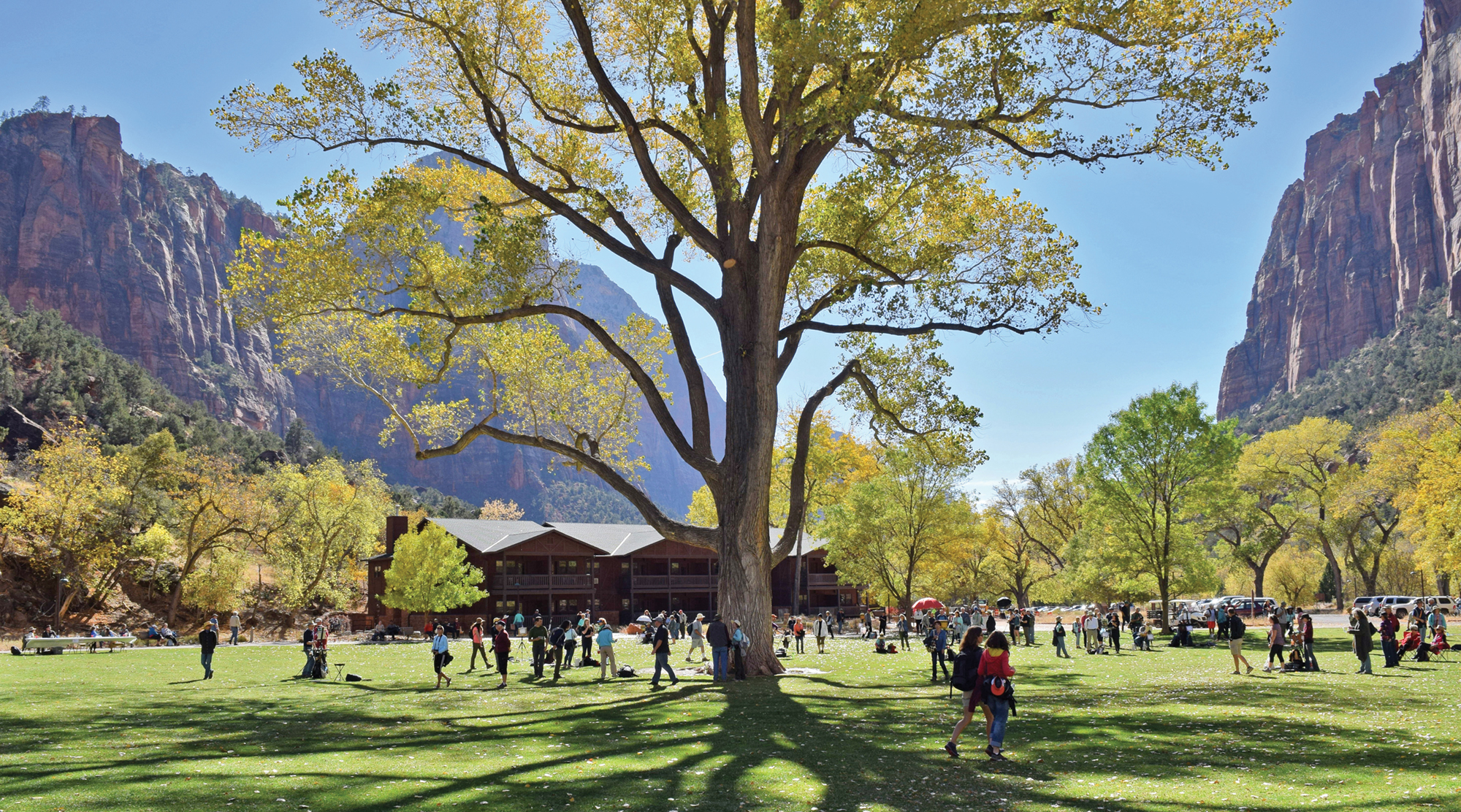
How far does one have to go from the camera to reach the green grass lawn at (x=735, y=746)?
802 cm

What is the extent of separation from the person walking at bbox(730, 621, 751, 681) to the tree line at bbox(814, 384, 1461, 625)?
6.86m

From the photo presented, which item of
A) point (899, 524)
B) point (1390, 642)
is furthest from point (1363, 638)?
point (899, 524)

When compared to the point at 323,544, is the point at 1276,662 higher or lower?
lower

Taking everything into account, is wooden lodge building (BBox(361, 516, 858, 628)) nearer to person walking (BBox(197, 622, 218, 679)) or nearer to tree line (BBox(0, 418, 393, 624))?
tree line (BBox(0, 418, 393, 624))

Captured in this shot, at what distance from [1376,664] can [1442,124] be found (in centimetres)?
20252

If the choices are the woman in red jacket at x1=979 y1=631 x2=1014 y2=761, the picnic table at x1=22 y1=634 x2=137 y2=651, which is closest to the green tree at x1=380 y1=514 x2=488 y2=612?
the picnic table at x1=22 y1=634 x2=137 y2=651

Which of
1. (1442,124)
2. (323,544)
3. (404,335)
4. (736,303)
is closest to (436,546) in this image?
(323,544)

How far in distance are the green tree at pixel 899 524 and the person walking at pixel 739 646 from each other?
26.1 meters

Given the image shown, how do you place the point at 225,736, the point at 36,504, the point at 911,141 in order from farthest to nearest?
1. the point at 36,504
2. the point at 911,141
3. the point at 225,736

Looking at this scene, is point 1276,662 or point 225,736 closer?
point 225,736

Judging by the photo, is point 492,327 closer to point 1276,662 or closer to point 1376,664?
point 1276,662

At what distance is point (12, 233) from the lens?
582 feet

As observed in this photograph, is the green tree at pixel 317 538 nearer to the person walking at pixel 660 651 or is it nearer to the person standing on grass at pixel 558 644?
the person standing on grass at pixel 558 644

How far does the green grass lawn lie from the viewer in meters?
8.02
